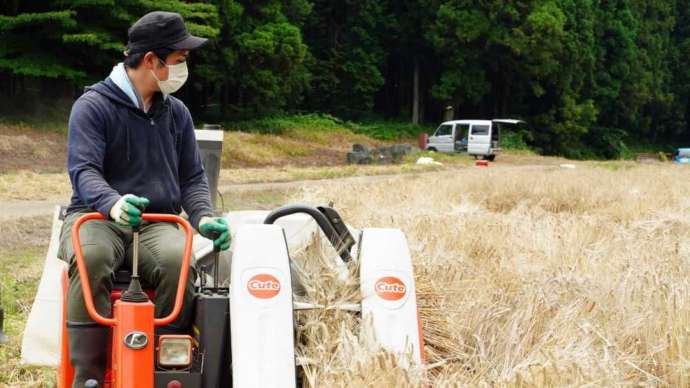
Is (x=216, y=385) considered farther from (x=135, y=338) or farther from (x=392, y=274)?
(x=392, y=274)

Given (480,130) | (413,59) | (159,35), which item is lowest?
(480,130)

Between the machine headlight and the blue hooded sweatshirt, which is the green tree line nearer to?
the blue hooded sweatshirt

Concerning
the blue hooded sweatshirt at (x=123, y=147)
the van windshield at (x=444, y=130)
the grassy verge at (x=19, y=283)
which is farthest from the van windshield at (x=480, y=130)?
the blue hooded sweatshirt at (x=123, y=147)

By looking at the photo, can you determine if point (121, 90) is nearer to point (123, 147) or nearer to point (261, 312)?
point (123, 147)

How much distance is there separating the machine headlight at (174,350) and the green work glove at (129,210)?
42 centimetres

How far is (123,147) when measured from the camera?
3.80 metres

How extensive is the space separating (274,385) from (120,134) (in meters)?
1.19

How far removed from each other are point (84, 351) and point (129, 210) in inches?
22.6

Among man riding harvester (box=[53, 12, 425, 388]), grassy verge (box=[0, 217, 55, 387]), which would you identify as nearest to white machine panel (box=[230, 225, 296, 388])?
man riding harvester (box=[53, 12, 425, 388])

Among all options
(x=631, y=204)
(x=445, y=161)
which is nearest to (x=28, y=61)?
(x=445, y=161)

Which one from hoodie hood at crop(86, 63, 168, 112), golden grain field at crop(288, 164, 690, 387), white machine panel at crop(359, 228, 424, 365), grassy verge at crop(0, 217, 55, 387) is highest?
hoodie hood at crop(86, 63, 168, 112)

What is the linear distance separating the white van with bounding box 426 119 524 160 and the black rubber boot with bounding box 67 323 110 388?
34967 millimetres

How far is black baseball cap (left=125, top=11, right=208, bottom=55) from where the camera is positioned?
3.79 metres

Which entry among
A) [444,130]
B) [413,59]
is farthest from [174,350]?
[413,59]
